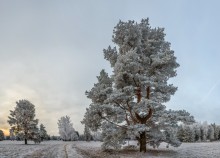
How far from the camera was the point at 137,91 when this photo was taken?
27797 millimetres

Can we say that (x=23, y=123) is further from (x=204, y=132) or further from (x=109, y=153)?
(x=204, y=132)

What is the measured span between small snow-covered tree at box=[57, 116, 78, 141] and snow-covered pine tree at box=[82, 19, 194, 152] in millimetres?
120070

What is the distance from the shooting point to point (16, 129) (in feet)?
227

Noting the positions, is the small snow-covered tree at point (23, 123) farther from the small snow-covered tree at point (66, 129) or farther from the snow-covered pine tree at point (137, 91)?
the small snow-covered tree at point (66, 129)

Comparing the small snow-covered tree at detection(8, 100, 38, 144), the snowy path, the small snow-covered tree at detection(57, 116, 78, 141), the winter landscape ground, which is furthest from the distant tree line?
the snowy path

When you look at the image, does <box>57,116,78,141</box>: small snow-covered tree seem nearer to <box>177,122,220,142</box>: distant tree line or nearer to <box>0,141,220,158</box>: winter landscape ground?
<box>177,122,220,142</box>: distant tree line

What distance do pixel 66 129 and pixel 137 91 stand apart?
122580 millimetres

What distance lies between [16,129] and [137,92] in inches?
1994

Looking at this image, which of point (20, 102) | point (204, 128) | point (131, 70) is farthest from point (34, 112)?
point (204, 128)

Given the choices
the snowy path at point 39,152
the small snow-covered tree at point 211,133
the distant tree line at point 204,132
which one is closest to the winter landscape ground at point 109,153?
the snowy path at point 39,152

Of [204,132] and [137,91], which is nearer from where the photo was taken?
[137,91]

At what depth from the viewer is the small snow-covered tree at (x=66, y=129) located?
472ft

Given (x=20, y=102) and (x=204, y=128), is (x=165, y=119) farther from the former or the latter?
(x=204, y=128)

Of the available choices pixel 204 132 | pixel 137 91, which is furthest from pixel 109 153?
pixel 204 132
